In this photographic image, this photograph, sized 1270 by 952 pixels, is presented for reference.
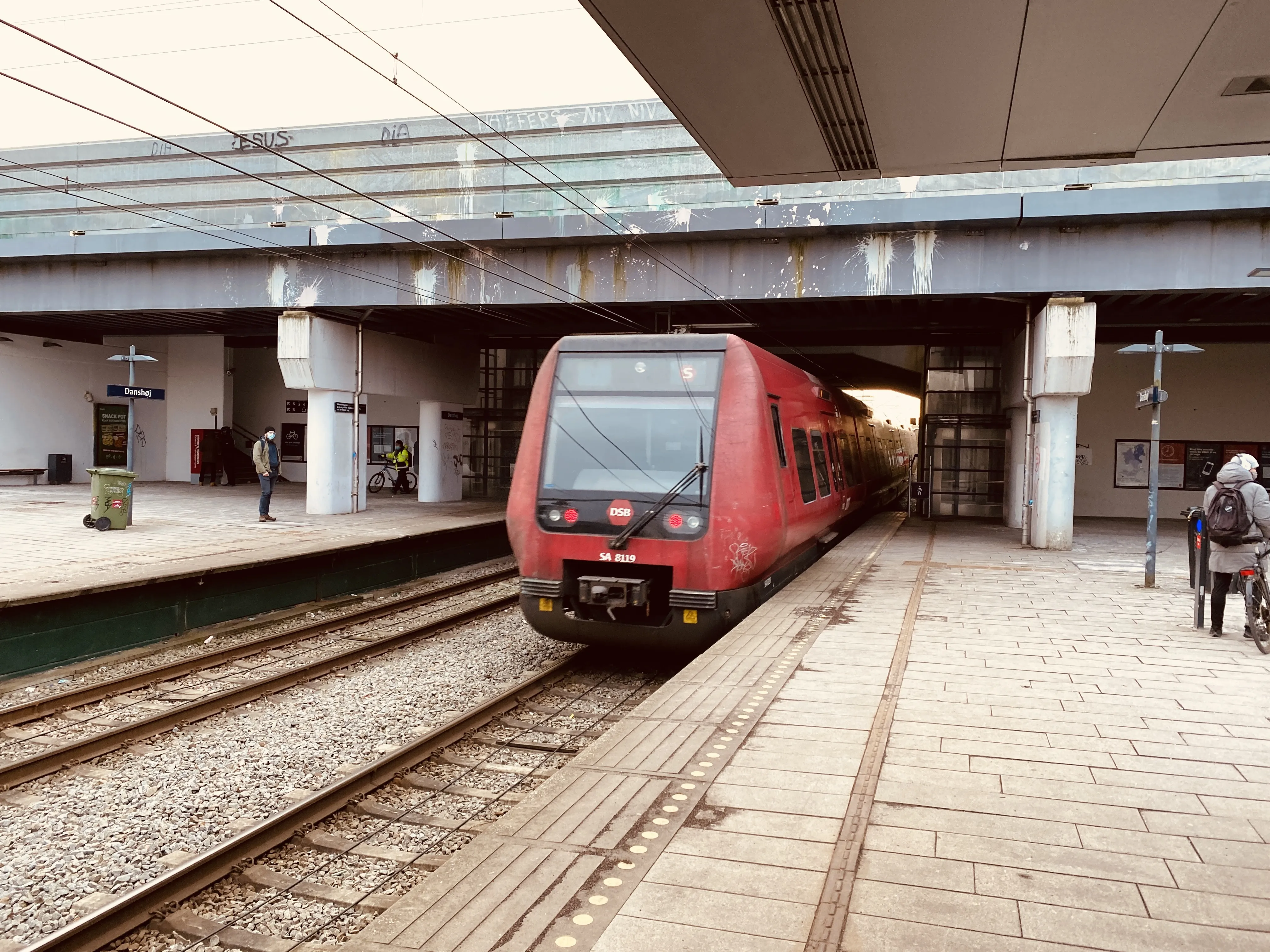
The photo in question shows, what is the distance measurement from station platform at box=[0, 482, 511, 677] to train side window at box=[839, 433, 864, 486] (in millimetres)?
6898

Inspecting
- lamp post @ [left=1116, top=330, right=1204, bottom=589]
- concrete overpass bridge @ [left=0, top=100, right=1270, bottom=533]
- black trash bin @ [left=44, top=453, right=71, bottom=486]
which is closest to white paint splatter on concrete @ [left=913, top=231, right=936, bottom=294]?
concrete overpass bridge @ [left=0, top=100, right=1270, bottom=533]

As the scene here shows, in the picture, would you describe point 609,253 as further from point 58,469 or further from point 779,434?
point 58,469

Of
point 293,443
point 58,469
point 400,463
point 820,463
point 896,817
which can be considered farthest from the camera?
point 293,443

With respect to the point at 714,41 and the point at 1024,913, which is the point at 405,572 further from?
the point at 1024,913

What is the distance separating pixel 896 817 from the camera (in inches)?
146

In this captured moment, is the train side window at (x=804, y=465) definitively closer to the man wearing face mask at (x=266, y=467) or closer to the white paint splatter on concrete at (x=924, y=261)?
the white paint splatter on concrete at (x=924, y=261)

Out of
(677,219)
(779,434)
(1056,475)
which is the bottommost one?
(1056,475)

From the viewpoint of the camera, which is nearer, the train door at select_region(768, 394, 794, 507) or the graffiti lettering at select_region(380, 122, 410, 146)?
the train door at select_region(768, 394, 794, 507)

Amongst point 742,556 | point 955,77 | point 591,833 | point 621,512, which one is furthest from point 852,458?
point 591,833

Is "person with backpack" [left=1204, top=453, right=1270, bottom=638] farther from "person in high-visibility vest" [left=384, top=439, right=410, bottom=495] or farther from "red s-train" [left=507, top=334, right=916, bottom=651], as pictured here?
"person in high-visibility vest" [left=384, top=439, right=410, bottom=495]

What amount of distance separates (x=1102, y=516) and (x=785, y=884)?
2152 cm

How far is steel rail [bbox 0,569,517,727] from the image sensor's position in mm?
7078

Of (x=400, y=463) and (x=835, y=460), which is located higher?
(x=835, y=460)

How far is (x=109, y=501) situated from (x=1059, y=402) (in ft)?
50.5
